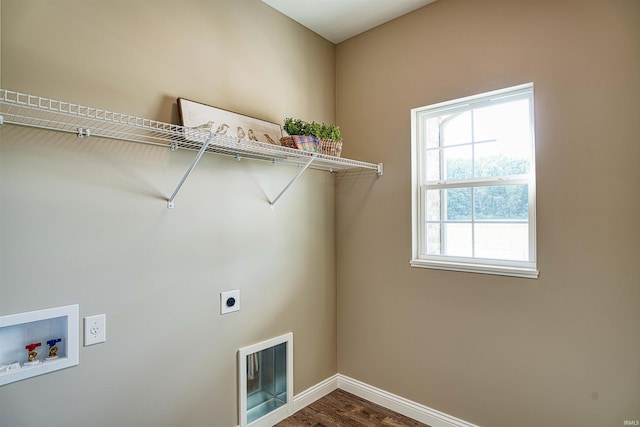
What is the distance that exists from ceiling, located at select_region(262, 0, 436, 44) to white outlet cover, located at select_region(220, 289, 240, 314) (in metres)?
1.80

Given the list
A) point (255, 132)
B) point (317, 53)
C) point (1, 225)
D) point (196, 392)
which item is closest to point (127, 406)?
point (196, 392)

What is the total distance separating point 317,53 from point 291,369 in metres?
2.23

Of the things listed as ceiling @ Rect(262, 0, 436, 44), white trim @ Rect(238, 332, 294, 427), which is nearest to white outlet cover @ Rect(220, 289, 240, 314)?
white trim @ Rect(238, 332, 294, 427)

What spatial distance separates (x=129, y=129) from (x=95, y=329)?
2.83ft

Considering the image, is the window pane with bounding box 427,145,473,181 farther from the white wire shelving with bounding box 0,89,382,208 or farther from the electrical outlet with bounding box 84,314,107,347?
the electrical outlet with bounding box 84,314,107,347

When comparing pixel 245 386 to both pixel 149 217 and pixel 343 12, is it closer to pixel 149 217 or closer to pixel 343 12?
pixel 149 217

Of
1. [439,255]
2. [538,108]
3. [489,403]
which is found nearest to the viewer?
[538,108]

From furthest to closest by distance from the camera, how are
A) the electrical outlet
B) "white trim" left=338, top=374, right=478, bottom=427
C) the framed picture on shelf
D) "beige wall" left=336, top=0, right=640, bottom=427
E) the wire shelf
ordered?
"white trim" left=338, top=374, right=478, bottom=427, the framed picture on shelf, "beige wall" left=336, top=0, right=640, bottom=427, the electrical outlet, the wire shelf

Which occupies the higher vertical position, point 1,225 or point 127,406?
point 1,225

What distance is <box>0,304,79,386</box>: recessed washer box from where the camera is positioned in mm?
1248

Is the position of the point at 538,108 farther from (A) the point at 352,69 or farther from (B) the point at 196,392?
(B) the point at 196,392

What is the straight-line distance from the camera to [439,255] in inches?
86.7

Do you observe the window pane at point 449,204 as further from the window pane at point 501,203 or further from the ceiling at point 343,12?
the ceiling at point 343,12

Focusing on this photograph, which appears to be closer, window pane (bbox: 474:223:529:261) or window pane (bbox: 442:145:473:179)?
window pane (bbox: 474:223:529:261)
